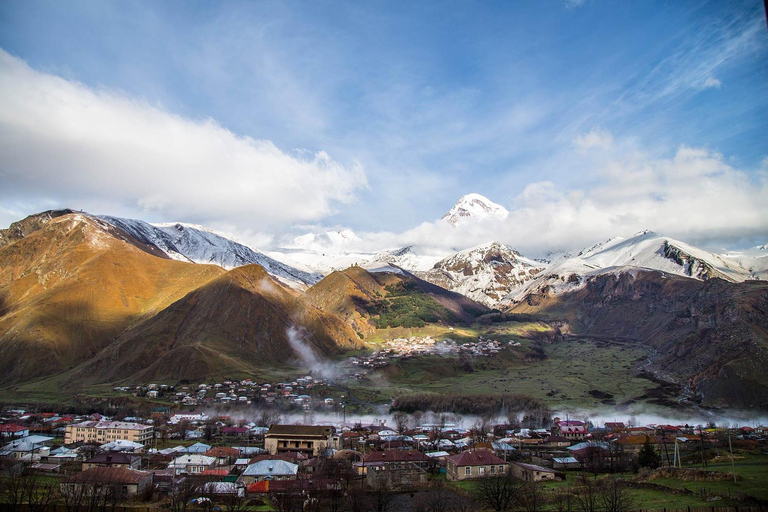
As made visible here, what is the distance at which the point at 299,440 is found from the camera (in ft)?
236

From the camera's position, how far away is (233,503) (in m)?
36.7

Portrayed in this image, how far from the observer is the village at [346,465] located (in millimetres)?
38281

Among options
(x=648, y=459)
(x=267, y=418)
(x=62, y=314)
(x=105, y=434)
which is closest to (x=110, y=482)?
(x=105, y=434)

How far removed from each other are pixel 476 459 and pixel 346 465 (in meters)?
13.5

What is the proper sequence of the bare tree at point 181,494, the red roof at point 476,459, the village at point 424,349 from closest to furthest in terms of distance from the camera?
the bare tree at point 181,494 → the red roof at point 476,459 → the village at point 424,349

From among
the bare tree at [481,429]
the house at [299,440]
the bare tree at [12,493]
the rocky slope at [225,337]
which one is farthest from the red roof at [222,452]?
the rocky slope at [225,337]

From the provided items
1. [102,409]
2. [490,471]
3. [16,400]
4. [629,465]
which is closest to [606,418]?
[629,465]

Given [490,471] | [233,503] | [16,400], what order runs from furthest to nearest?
[16,400] < [490,471] < [233,503]

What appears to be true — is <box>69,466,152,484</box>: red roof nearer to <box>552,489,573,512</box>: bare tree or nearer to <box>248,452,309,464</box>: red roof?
<box>248,452,309,464</box>: red roof

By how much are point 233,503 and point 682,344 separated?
159814 mm

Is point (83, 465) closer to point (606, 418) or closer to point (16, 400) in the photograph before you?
point (16, 400)

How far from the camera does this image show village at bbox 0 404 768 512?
38.3 m

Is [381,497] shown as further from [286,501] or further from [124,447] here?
[124,447]

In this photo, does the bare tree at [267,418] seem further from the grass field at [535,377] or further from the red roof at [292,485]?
the red roof at [292,485]
